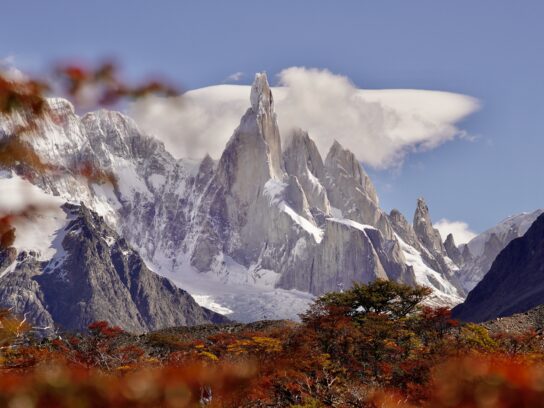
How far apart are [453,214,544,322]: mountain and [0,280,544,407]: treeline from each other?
4005 inches

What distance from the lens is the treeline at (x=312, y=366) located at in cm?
808

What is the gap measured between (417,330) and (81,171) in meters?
52.4

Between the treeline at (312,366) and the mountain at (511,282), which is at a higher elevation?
the mountain at (511,282)

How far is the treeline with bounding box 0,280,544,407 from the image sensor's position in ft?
26.5

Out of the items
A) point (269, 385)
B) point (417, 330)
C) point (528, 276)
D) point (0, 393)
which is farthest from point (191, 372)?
point (528, 276)

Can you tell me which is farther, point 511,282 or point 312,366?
point 511,282

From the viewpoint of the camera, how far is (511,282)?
608ft

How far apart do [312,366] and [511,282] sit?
160968 mm

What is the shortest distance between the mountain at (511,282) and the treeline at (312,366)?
102m

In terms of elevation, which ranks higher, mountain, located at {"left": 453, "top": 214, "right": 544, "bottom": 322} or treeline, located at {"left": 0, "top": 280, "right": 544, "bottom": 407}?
mountain, located at {"left": 453, "top": 214, "right": 544, "bottom": 322}

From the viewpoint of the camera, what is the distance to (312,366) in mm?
37531

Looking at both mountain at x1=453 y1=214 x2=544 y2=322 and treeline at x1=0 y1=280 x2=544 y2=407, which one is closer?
treeline at x1=0 y1=280 x2=544 y2=407

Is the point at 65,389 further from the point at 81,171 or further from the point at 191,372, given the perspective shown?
the point at 81,171

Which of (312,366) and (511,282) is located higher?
(511,282)
